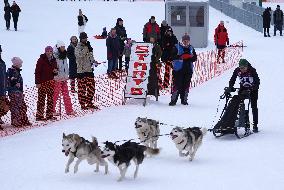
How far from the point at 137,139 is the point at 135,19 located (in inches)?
1208

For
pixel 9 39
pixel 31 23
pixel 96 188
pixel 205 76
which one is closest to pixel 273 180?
pixel 96 188

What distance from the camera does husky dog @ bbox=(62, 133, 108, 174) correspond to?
9.06 metres

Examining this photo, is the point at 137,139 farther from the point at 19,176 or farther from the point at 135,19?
the point at 135,19

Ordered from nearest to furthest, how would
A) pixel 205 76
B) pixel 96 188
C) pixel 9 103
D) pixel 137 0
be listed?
1. pixel 96 188
2. pixel 9 103
3. pixel 205 76
4. pixel 137 0

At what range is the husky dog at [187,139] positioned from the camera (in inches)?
393

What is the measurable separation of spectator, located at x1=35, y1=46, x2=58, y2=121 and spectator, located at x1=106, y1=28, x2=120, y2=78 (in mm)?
5328

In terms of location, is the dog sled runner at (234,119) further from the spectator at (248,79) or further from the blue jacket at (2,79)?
the blue jacket at (2,79)

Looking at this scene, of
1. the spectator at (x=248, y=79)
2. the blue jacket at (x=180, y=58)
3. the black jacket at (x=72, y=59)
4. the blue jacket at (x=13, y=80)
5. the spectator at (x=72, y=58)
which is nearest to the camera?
the spectator at (x=248, y=79)

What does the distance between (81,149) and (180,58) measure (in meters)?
6.60

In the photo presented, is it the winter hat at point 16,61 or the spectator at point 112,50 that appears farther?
the spectator at point 112,50

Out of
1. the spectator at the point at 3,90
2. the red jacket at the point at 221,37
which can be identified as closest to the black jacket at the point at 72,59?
the spectator at the point at 3,90

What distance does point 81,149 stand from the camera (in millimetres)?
9125

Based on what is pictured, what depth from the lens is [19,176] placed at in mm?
9359

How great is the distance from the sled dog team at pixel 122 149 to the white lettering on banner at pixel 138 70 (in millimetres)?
5465
